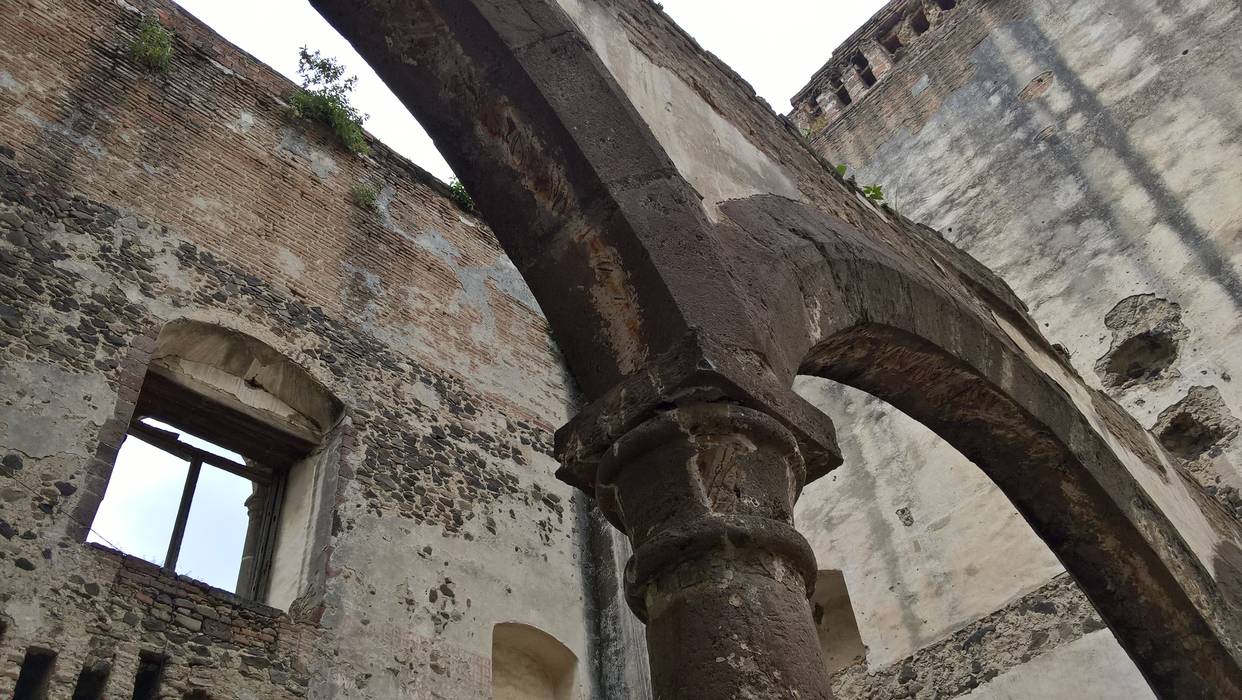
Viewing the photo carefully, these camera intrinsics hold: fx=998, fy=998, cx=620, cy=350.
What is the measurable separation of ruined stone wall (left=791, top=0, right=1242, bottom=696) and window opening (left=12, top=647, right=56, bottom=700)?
5.62m

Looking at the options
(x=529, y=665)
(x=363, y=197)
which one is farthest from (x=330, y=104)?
(x=529, y=665)

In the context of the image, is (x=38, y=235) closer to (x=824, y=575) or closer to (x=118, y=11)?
(x=118, y=11)

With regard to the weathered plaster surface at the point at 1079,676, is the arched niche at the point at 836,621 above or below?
above

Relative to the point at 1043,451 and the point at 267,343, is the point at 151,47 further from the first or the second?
the point at 1043,451

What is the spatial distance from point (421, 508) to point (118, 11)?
14.8 feet

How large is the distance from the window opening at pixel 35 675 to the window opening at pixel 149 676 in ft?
1.42

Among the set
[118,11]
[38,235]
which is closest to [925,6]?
[118,11]

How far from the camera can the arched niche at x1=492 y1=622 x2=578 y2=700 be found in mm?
7176

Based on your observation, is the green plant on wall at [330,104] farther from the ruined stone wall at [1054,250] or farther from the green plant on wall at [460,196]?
the ruined stone wall at [1054,250]

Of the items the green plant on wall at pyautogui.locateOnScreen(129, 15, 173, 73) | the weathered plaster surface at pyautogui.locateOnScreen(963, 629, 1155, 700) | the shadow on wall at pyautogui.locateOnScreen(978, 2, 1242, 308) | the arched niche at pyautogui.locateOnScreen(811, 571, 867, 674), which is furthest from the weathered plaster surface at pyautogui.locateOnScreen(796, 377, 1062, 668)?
the green plant on wall at pyautogui.locateOnScreen(129, 15, 173, 73)

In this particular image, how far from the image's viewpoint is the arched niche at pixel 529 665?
7.18 metres

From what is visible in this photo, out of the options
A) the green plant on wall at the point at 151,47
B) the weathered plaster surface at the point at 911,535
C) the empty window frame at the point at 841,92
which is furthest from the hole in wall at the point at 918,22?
the green plant on wall at the point at 151,47

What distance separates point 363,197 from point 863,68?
828cm

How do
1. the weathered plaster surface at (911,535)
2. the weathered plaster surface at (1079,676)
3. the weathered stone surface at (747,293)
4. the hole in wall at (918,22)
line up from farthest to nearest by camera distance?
the hole in wall at (918,22), the weathered plaster surface at (911,535), the weathered plaster surface at (1079,676), the weathered stone surface at (747,293)
